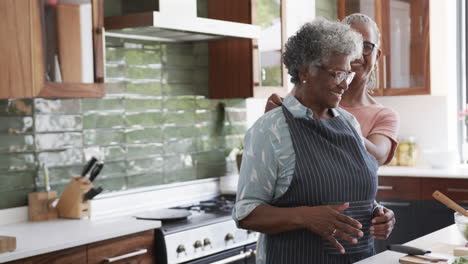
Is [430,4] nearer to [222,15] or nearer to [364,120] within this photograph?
[222,15]

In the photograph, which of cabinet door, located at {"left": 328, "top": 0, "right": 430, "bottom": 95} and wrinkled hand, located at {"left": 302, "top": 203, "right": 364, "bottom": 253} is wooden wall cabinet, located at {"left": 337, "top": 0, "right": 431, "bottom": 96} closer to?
cabinet door, located at {"left": 328, "top": 0, "right": 430, "bottom": 95}

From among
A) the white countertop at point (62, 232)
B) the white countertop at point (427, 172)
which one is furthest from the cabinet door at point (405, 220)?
the white countertop at point (62, 232)

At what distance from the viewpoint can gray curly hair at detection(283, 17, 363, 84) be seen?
2.26 m

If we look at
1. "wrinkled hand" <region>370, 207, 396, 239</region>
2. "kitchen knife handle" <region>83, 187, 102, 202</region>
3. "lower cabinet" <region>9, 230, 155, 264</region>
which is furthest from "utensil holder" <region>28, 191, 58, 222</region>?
"wrinkled hand" <region>370, 207, 396, 239</region>

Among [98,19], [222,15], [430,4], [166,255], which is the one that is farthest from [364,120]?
[430,4]

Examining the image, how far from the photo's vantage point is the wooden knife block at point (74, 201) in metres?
3.61

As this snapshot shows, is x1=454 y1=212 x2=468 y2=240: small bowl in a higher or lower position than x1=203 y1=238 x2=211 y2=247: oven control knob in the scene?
higher

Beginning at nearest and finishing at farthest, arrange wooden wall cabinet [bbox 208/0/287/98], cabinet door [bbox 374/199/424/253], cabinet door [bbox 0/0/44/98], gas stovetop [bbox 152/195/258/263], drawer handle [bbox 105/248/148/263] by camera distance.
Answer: cabinet door [bbox 0/0/44/98] < drawer handle [bbox 105/248/148/263] < gas stovetop [bbox 152/195/258/263] < wooden wall cabinet [bbox 208/0/287/98] < cabinet door [bbox 374/199/424/253]

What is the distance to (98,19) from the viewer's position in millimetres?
3553

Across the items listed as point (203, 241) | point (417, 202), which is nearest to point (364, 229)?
point (203, 241)

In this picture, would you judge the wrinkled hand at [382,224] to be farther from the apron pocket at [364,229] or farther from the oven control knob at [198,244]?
the oven control knob at [198,244]

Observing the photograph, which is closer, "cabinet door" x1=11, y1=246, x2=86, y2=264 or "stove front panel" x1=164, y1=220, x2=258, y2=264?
"cabinet door" x1=11, y1=246, x2=86, y2=264

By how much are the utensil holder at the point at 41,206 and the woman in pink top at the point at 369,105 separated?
161cm

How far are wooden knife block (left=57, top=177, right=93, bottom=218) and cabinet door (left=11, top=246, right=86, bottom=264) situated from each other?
48cm
